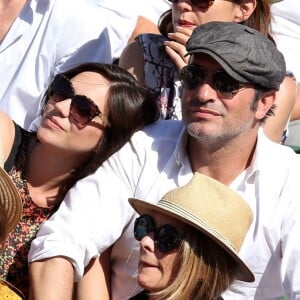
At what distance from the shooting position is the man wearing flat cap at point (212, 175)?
10.9 ft

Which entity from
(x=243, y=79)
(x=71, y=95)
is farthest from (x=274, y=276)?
(x=71, y=95)

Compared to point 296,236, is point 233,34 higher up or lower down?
higher up

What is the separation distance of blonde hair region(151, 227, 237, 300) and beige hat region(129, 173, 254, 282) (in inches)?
1.5

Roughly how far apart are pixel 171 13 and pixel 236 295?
1298 mm

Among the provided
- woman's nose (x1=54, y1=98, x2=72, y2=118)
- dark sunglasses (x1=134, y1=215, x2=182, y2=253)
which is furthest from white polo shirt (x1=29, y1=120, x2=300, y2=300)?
dark sunglasses (x1=134, y1=215, x2=182, y2=253)

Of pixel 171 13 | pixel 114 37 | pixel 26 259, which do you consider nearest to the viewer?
pixel 26 259

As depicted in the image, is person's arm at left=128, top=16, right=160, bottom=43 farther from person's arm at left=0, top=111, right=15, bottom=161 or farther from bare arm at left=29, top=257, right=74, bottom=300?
bare arm at left=29, top=257, right=74, bottom=300

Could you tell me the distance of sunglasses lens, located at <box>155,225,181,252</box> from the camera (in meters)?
2.94

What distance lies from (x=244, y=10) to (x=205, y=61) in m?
0.72

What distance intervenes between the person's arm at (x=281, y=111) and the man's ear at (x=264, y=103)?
1.60 ft

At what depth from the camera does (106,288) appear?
3533 mm

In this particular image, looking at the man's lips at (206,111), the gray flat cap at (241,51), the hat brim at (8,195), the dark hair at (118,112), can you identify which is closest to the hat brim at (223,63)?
the gray flat cap at (241,51)

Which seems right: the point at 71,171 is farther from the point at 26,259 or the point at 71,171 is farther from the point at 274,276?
the point at 274,276

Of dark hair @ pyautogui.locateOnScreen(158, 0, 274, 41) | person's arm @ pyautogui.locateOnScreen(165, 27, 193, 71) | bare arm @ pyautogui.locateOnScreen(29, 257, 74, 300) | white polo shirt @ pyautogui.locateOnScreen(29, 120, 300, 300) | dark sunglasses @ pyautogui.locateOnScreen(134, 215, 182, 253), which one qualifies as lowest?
bare arm @ pyautogui.locateOnScreen(29, 257, 74, 300)
